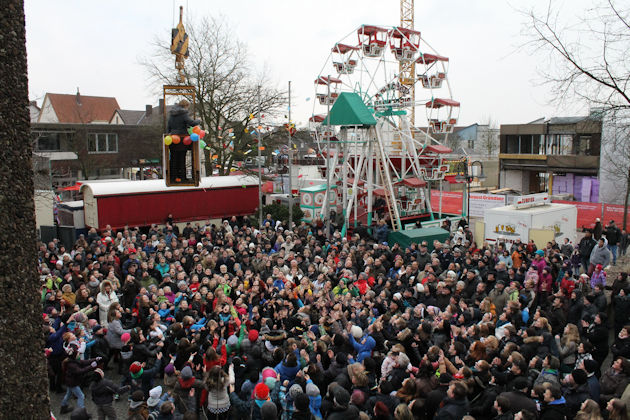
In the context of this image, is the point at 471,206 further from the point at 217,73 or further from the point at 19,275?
the point at 19,275

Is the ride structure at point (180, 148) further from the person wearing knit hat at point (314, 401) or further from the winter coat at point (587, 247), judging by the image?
the winter coat at point (587, 247)

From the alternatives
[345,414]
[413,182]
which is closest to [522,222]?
[413,182]

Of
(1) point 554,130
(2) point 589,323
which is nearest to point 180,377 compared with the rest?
(2) point 589,323

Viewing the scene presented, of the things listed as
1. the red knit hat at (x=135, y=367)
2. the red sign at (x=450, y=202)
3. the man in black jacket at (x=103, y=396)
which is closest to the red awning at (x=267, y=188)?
the red sign at (x=450, y=202)

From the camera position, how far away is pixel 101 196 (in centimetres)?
2119

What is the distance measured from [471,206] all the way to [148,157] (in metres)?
27.3

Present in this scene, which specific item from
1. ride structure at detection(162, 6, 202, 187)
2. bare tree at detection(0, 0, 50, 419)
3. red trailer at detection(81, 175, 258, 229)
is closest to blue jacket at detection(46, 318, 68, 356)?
ride structure at detection(162, 6, 202, 187)

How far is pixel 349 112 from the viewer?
2358 centimetres

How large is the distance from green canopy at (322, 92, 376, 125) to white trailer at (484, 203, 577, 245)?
7.71 m

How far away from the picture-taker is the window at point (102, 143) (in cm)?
3975

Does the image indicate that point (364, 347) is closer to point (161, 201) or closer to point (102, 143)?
point (161, 201)

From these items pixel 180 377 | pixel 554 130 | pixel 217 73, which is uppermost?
pixel 217 73

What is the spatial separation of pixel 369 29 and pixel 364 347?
20488 mm

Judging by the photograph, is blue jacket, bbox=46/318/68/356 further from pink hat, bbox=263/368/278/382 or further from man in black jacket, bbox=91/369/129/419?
pink hat, bbox=263/368/278/382
